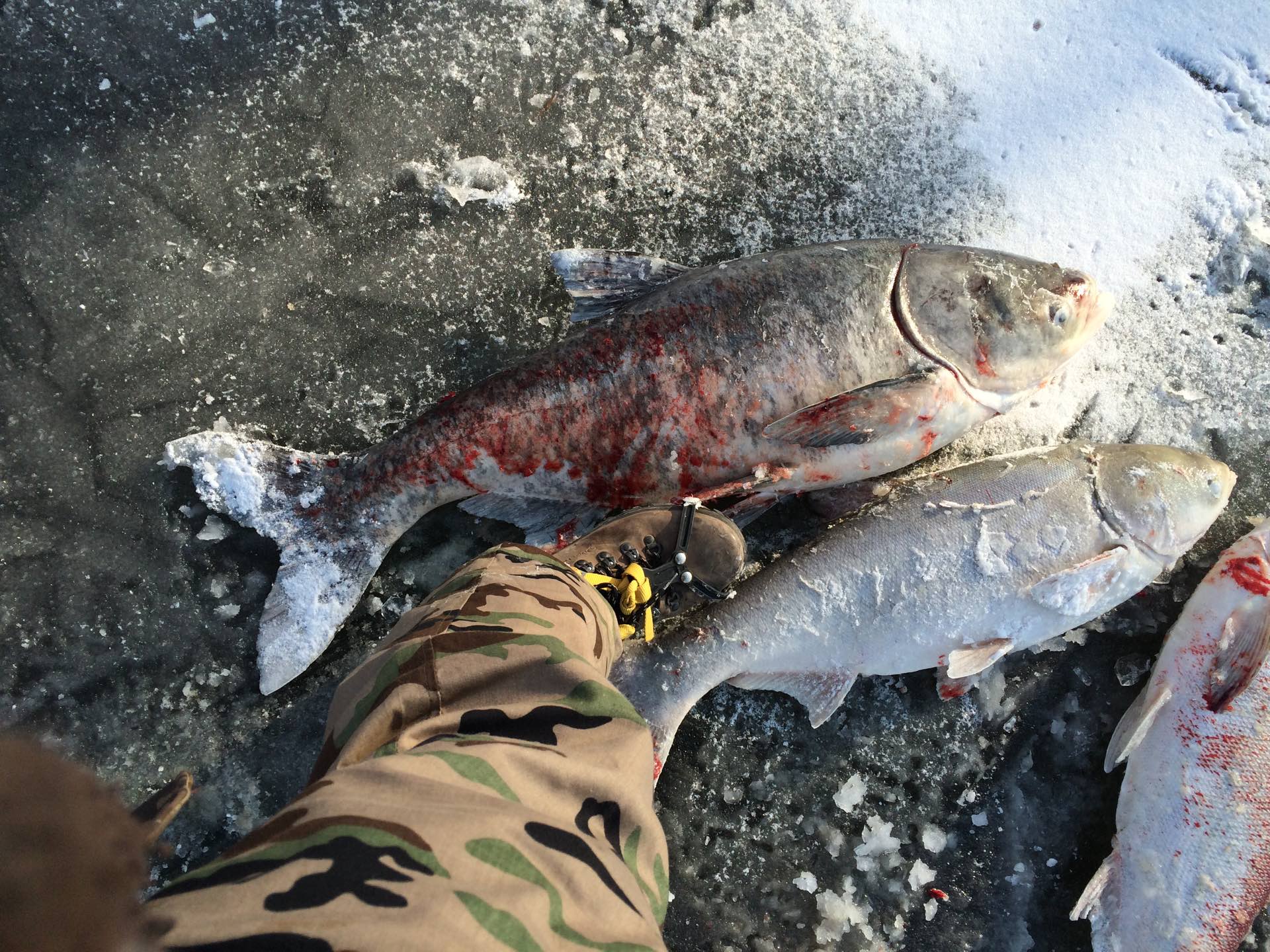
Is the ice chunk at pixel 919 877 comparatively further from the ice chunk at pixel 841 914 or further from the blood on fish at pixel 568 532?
the blood on fish at pixel 568 532

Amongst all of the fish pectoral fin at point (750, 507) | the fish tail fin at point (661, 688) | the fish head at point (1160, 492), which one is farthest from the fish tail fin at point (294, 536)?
the fish head at point (1160, 492)

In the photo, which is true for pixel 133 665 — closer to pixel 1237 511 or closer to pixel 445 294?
pixel 445 294

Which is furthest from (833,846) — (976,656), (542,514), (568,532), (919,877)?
(542,514)

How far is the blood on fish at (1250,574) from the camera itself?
8.82ft

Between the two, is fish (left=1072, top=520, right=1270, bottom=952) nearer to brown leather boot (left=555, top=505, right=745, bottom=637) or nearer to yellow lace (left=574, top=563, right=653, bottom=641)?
brown leather boot (left=555, top=505, right=745, bottom=637)

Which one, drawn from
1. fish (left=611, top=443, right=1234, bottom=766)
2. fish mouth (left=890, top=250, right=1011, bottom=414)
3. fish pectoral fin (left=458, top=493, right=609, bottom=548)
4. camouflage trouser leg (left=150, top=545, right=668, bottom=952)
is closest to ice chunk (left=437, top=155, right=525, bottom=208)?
fish pectoral fin (left=458, top=493, right=609, bottom=548)

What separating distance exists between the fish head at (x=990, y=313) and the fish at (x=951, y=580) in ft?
1.19

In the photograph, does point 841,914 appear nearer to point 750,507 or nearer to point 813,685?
point 813,685

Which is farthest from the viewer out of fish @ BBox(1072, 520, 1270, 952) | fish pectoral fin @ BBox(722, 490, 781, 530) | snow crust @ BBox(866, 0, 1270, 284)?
snow crust @ BBox(866, 0, 1270, 284)

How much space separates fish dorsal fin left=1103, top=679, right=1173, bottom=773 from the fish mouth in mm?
1146

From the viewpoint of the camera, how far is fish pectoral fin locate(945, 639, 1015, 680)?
2.67 m

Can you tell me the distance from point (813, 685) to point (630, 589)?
748 mm

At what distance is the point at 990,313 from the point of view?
269cm

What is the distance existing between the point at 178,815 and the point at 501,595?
1.63 m
